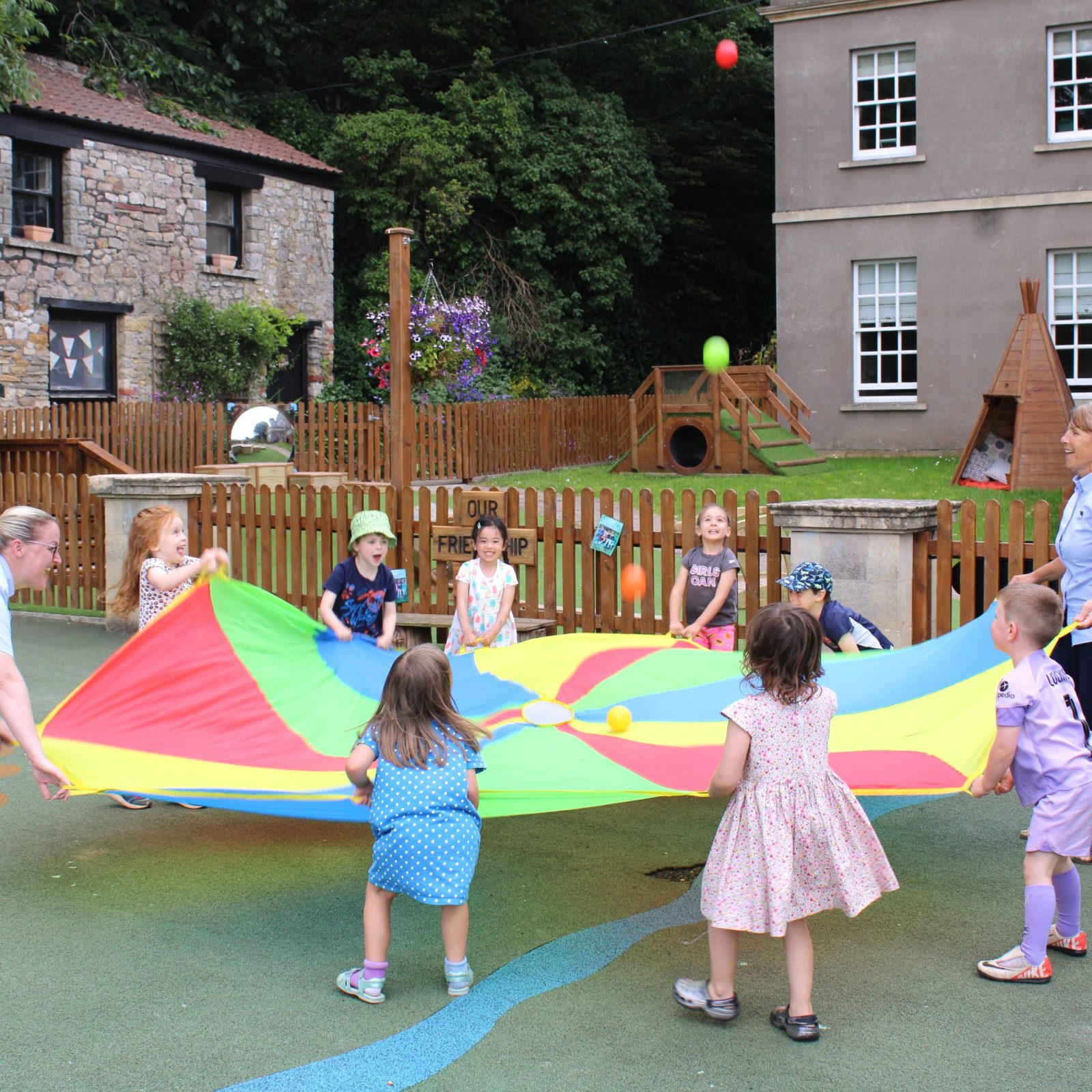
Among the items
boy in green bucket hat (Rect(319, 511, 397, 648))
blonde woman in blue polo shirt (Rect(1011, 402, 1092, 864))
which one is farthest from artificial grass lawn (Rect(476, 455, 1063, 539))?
blonde woman in blue polo shirt (Rect(1011, 402, 1092, 864))

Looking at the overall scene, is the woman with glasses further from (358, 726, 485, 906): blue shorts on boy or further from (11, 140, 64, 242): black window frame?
(11, 140, 64, 242): black window frame

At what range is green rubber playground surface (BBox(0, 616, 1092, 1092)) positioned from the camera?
355 cm

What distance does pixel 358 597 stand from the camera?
705 centimetres

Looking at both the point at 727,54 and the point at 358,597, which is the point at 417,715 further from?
the point at 727,54

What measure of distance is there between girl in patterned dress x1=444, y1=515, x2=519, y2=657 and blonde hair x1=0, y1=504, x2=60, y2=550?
2979 millimetres

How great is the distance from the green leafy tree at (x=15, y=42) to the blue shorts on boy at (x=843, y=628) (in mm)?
13831

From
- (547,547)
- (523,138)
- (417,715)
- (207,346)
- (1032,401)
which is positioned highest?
(523,138)

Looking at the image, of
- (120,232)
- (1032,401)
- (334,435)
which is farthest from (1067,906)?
(120,232)

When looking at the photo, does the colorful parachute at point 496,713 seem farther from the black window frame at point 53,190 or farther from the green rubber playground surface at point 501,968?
the black window frame at point 53,190

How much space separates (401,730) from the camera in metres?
4.00

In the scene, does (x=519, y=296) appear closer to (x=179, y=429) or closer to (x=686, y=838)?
(x=179, y=429)

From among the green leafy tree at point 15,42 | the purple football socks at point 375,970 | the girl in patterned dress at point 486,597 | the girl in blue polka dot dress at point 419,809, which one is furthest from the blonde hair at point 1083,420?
the green leafy tree at point 15,42

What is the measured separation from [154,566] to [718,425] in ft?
47.9

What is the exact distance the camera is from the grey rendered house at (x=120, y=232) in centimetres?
2042
